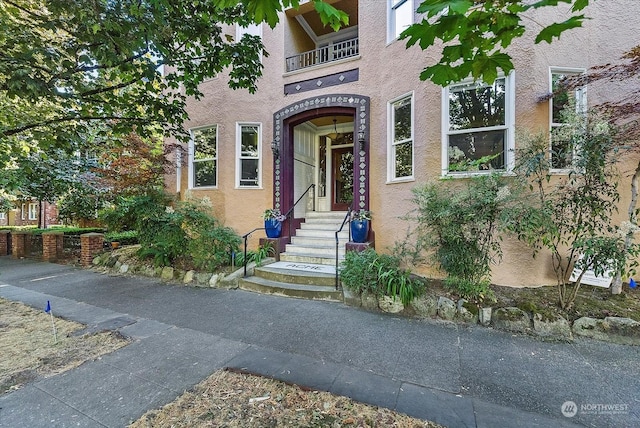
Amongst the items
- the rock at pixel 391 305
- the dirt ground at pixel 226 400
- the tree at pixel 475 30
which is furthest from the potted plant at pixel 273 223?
Result: the tree at pixel 475 30

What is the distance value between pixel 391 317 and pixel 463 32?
3.71m

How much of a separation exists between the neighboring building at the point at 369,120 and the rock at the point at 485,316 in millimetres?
1153

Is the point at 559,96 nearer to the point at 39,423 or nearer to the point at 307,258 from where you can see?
the point at 307,258

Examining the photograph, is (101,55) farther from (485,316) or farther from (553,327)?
(553,327)

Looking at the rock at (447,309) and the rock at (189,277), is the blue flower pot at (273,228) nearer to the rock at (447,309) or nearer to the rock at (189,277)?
the rock at (189,277)

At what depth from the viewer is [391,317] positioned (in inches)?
167

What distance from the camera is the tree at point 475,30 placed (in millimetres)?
1536

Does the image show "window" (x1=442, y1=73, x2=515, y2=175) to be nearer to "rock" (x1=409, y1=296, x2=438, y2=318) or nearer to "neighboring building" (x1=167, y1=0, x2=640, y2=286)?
"neighboring building" (x1=167, y1=0, x2=640, y2=286)

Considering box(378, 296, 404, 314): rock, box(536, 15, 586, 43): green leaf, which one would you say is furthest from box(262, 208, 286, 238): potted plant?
box(536, 15, 586, 43): green leaf

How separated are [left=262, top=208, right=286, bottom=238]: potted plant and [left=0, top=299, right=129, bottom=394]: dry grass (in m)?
3.73

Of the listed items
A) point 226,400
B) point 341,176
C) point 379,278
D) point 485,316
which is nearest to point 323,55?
point 341,176

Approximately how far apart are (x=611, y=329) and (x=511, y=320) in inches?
42.5

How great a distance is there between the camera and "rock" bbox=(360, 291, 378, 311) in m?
4.54

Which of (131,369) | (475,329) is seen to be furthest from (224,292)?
(475,329)
